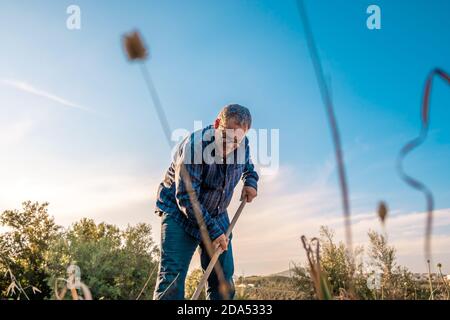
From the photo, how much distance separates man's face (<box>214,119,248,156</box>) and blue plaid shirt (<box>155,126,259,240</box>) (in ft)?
0.31

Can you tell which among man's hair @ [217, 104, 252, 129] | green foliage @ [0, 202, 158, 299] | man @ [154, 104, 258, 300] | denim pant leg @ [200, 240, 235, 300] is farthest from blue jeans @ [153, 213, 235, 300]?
green foliage @ [0, 202, 158, 299]

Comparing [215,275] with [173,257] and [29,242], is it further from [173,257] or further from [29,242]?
[29,242]

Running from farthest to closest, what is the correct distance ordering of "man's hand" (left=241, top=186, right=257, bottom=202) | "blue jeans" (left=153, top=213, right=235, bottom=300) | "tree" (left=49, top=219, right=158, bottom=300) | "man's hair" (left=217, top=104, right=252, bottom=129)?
"tree" (left=49, top=219, right=158, bottom=300) < "man's hand" (left=241, top=186, right=257, bottom=202) < "blue jeans" (left=153, top=213, right=235, bottom=300) < "man's hair" (left=217, top=104, right=252, bottom=129)

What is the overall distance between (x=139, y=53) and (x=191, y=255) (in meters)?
3.20

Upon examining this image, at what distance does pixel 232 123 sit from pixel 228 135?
0.50ft

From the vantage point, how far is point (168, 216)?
12.6 ft

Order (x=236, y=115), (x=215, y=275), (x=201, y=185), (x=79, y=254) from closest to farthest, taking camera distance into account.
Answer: (x=236, y=115) < (x=201, y=185) < (x=215, y=275) < (x=79, y=254)

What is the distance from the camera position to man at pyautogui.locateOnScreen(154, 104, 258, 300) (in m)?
3.54

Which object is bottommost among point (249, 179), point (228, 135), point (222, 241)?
point (222, 241)

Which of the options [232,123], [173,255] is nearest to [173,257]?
[173,255]

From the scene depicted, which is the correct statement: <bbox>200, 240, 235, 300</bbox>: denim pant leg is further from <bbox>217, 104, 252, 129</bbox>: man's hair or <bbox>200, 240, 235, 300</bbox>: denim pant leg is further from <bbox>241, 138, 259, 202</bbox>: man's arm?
<bbox>217, 104, 252, 129</bbox>: man's hair

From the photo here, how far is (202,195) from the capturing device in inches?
157

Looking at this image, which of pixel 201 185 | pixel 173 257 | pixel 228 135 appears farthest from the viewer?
pixel 201 185
